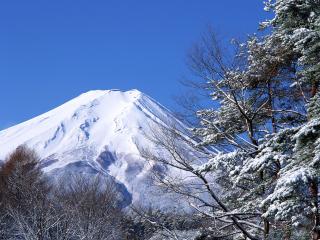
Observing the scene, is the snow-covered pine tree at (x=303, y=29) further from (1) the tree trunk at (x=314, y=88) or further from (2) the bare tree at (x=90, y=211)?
(2) the bare tree at (x=90, y=211)

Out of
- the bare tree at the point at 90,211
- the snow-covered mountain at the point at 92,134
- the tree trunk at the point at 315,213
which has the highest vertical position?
the snow-covered mountain at the point at 92,134

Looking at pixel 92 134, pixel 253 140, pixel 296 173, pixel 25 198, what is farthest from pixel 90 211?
pixel 92 134

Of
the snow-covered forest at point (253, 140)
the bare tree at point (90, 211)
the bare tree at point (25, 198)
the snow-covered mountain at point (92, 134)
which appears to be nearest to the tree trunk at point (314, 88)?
the snow-covered forest at point (253, 140)

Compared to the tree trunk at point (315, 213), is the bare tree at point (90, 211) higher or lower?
higher

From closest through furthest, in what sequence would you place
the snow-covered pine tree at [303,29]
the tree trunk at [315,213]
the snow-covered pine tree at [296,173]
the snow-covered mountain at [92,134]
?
the snow-covered pine tree at [296,173]
the tree trunk at [315,213]
the snow-covered pine tree at [303,29]
the snow-covered mountain at [92,134]

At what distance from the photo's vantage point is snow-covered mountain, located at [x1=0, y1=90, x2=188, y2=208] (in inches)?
4860

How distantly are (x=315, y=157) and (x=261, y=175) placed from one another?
11.5 feet

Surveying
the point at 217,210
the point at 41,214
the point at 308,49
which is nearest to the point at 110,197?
the point at 41,214

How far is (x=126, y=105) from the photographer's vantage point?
164 m

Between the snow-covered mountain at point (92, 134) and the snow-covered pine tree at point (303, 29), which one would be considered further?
the snow-covered mountain at point (92, 134)

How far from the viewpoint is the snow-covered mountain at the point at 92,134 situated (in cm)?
12344

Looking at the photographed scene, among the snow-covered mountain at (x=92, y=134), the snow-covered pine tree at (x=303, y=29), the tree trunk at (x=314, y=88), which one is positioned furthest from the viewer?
the snow-covered mountain at (x=92, y=134)

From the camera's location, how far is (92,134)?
14888cm

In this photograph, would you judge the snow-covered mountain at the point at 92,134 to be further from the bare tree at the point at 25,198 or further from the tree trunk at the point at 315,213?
the tree trunk at the point at 315,213
